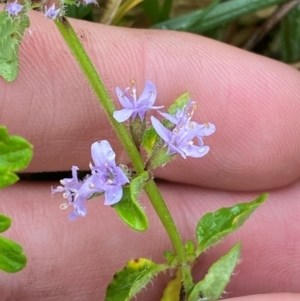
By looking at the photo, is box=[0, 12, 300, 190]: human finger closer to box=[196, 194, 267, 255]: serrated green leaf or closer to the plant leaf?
the plant leaf

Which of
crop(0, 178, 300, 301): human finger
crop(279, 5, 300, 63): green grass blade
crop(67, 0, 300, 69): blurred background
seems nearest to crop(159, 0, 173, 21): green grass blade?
crop(67, 0, 300, 69): blurred background

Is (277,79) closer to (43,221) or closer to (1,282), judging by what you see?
(43,221)

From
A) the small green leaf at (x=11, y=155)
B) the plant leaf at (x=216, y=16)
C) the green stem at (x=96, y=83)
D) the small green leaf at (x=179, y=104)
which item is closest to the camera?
the small green leaf at (x=11, y=155)

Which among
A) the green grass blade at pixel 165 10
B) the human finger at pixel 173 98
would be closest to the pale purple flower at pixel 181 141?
the human finger at pixel 173 98

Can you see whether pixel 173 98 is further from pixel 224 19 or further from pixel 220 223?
pixel 220 223

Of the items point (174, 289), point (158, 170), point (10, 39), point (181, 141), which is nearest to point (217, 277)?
point (174, 289)

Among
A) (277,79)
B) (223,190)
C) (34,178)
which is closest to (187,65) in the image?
(277,79)

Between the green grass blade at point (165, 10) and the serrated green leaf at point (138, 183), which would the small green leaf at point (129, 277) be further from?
the green grass blade at point (165, 10)
